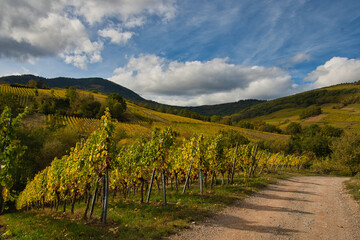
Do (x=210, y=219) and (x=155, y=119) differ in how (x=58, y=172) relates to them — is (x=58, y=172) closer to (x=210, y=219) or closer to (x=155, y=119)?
(x=210, y=219)

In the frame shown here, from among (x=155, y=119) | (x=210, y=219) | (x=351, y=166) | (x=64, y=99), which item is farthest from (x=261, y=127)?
(x=210, y=219)

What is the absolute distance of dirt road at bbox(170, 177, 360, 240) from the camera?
6.91 meters

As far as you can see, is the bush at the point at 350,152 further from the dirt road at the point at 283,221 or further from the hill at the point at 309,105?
the hill at the point at 309,105

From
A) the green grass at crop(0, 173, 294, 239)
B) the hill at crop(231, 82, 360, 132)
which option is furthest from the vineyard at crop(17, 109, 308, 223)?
the hill at crop(231, 82, 360, 132)

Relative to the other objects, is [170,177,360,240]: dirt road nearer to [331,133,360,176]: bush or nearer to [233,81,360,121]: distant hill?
[331,133,360,176]: bush

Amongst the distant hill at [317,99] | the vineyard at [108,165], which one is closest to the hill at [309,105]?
the distant hill at [317,99]

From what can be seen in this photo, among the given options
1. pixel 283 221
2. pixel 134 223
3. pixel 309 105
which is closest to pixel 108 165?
pixel 134 223

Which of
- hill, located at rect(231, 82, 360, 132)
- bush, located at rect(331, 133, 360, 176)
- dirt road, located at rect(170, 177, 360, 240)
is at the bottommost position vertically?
dirt road, located at rect(170, 177, 360, 240)

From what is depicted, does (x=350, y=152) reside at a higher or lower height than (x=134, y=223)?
higher

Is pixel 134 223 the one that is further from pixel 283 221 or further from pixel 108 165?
pixel 283 221

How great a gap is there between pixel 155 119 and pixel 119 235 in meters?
78.1

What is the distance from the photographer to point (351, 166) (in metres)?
26.4

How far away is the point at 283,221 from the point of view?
321 inches

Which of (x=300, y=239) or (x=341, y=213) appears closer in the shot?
(x=300, y=239)
